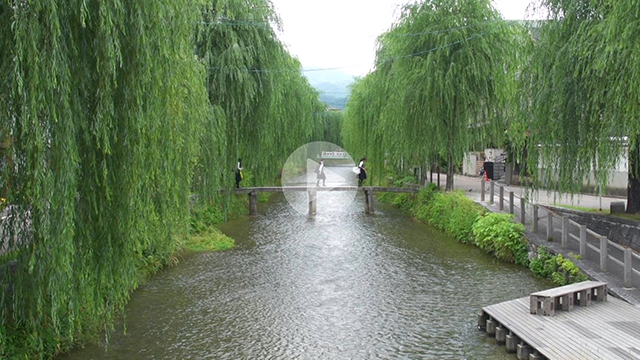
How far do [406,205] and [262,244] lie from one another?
9989 millimetres

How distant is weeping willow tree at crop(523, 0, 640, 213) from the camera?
9.22 m

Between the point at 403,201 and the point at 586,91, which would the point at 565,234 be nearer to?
the point at 586,91

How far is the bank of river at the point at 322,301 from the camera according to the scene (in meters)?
8.21

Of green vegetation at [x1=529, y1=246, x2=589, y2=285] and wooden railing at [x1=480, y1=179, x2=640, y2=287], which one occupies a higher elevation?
wooden railing at [x1=480, y1=179, x2=640, y2=287]

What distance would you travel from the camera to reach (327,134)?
53.6 meters

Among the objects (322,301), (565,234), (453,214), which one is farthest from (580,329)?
(453,214)

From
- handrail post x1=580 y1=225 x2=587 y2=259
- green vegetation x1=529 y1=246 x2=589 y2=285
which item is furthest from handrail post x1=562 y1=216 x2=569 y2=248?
handrail post x1=580 y1=225 x2=587 y2=259

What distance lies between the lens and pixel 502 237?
1404 cm

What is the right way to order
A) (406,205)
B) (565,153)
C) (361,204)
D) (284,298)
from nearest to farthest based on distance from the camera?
1. (284,298)
2. (565,153)
3. (406,205)
4. (361,204)

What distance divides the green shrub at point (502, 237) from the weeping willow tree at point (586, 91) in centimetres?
165

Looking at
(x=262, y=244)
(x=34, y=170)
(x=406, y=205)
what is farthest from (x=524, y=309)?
(x=406, y=205)

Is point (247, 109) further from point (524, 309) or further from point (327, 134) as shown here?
point (327, 134)

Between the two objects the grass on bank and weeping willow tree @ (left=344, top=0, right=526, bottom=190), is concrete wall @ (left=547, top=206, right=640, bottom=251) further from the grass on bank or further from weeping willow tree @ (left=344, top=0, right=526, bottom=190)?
weeping willow tree @ (left=344, top=0, right=526, bottom=190)

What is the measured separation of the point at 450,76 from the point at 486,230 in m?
6.19
